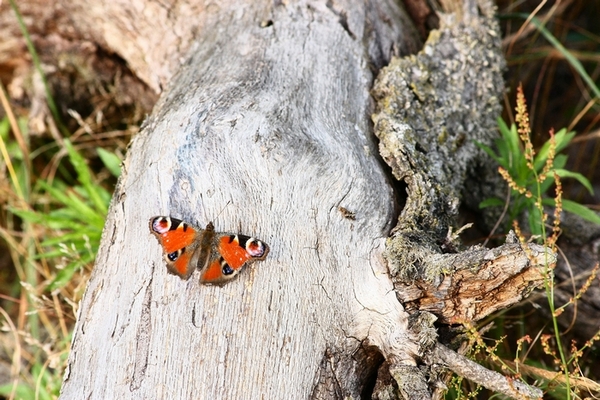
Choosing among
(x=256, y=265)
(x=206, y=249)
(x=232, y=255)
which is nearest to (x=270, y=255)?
(x=256, y=265)

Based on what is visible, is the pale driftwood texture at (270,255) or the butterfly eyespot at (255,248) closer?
the pale driftwood texture at (270,255)

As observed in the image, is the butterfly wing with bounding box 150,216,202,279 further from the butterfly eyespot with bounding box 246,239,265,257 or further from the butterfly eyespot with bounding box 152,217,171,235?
the butterfly eyespot with bounding box 246,239,265,257

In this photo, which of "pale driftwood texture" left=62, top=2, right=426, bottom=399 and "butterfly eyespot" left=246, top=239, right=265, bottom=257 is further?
"butterfly eyespot" left=246, top=239, right=265, bottom=257

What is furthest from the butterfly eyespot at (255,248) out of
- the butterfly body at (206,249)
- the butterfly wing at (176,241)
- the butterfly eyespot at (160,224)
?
the butterfly eyespot at (160,224)

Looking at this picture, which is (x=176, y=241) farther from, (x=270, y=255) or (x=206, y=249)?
(x=270, y=255)

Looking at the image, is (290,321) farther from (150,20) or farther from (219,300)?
(150,20)

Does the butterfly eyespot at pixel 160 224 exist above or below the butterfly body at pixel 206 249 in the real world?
above

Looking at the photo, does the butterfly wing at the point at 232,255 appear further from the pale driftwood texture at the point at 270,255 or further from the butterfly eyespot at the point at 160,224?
the butterfly eyespot at the point at 160,224

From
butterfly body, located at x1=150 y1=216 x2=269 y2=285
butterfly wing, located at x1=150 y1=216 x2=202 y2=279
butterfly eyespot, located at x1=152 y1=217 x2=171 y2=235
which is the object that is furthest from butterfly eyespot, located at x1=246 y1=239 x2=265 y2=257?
butterfly eyespot, located at x1=152 y1=217 x2=171 y2=235
